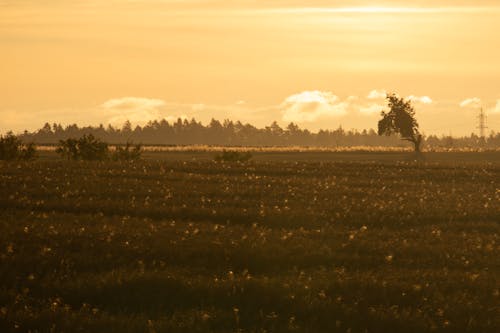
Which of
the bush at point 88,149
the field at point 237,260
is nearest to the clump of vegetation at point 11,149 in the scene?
the bush at point 88,149

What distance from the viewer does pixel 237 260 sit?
62.2 ft

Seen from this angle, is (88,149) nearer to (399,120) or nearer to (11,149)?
(11,149)

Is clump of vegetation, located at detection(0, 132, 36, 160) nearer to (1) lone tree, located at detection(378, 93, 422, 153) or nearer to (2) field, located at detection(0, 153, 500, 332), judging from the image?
(2) field, located at detection(0, 153, 500, 332)

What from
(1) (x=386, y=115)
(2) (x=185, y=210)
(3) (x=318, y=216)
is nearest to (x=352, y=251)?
(3) (x=318, y=216)

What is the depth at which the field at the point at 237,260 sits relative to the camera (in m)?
14.8

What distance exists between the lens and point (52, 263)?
17.9 metres

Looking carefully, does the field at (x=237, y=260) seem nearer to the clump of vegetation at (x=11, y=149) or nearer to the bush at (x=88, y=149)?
the clump of vegetation at (x=11, y=149)

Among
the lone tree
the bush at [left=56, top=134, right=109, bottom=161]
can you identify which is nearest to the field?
the bush at [left=56, top=134, right=109, bottom=161]

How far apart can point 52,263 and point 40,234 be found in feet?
8.24

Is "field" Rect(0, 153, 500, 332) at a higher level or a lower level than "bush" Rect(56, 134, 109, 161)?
lower

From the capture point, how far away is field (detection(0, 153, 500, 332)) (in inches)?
584

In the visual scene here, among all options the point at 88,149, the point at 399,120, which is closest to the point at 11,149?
the point at 88,149

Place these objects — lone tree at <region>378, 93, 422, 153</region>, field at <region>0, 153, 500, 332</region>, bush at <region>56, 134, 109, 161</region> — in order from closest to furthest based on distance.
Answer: field at <region>0, 153, 500, 332</region> < bush at <region>56, 134, 109, 161</region> < lone tree at <region>378, 93, 422, 153</region>

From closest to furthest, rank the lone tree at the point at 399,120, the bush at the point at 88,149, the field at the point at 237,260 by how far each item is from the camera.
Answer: the field at the point at 237,260
the bush at the point at 88,149
the lone tree at the point at 399,120
